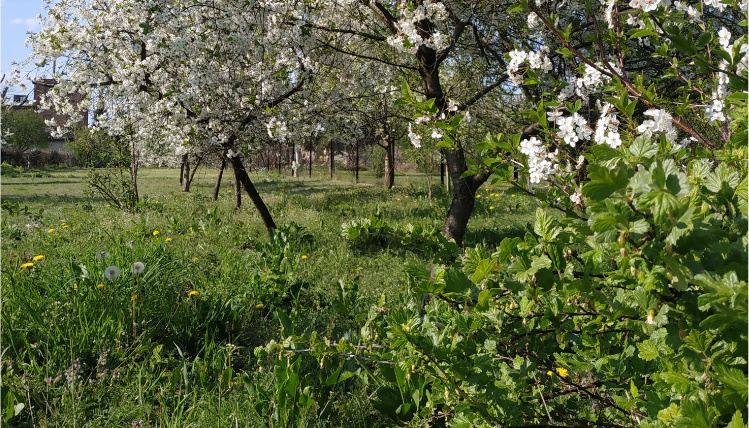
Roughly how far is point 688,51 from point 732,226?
58cm

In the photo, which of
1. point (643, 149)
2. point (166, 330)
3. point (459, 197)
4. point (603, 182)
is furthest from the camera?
point (459, 197)

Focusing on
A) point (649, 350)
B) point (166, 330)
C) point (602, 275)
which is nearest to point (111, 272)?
point (166, 330)

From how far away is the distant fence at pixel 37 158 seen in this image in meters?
36.4

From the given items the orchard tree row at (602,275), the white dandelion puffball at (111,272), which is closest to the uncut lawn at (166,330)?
the white dandelion puffball at (111,272)

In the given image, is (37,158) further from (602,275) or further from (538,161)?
(602,275)

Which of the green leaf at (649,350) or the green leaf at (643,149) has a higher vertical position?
the green leaf at (643,149)

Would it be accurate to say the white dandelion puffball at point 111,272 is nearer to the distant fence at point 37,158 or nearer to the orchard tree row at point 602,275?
the orchard tree row at point 602,275

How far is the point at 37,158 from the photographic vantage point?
39.1 metres

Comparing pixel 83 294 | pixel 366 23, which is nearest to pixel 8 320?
pixel 83 294

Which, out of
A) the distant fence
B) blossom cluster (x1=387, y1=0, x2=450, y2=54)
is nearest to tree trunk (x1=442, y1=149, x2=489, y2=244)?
blossom cluster (x1=387, y1=0, x2=450, y2=54)

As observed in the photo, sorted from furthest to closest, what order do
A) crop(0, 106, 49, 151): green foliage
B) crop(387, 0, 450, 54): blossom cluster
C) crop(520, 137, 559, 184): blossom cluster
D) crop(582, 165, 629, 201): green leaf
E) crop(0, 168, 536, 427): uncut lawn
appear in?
1. crop(0, 106, 49, 151): green foliage
2. crop(387, 0, 450, 54): blossom cluster
3. crop(0, 168, 536, 427): uncut lawn
4. crop(520, 137, 559, 184): blossom cluster
5. crop(582, 165, 629, 201): green leaf

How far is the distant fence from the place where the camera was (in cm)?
3641

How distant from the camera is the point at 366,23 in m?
5.79

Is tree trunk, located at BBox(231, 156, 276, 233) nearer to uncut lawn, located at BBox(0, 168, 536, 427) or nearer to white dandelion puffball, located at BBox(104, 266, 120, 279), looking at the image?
uncut lawn, located at BBox(0, 168, 536, 427)
